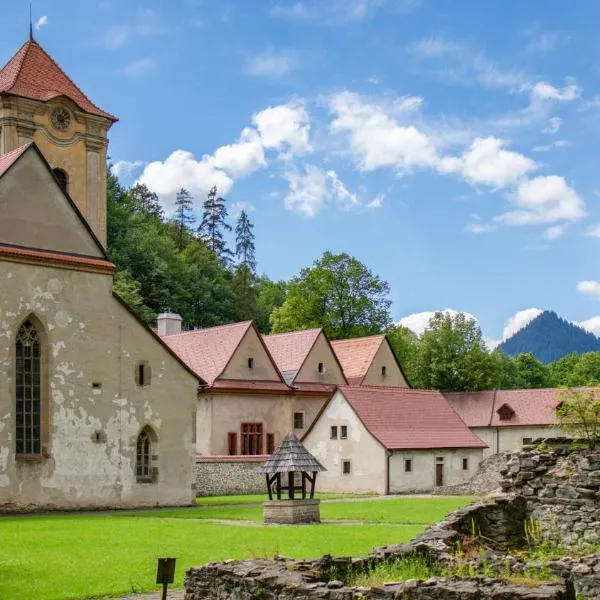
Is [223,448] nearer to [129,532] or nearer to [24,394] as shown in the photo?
[24,394]

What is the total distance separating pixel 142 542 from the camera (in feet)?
76.3

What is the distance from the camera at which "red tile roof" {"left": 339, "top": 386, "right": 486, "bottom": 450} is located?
52375 mm

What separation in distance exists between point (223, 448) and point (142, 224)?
53.1m

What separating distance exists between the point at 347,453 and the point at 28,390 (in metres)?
22.3

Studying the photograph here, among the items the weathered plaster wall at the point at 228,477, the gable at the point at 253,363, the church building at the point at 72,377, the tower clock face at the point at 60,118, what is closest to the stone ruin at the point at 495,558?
the church building at the point at 72,377

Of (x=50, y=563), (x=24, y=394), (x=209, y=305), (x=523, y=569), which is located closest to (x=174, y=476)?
(x=24, y=394)

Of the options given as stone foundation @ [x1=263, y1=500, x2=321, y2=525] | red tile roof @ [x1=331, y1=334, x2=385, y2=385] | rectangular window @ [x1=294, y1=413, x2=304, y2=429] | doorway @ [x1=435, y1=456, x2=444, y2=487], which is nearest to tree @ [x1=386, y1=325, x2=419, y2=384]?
red tile roof @ [x1=331, y1=334, x2=385, y2=385]

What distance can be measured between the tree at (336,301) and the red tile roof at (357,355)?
46.2 feet

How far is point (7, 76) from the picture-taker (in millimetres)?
46312

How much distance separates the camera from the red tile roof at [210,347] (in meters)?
56.0

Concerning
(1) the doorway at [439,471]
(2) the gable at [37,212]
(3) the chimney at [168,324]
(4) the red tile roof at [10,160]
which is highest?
(4) the red tile roof at [10,160]

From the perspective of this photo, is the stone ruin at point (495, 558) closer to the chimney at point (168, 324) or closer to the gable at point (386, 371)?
the gable at point (386, 371)

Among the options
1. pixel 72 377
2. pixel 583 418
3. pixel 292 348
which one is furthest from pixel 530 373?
pixel 583 418

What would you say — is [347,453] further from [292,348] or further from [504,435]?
[504,435]
